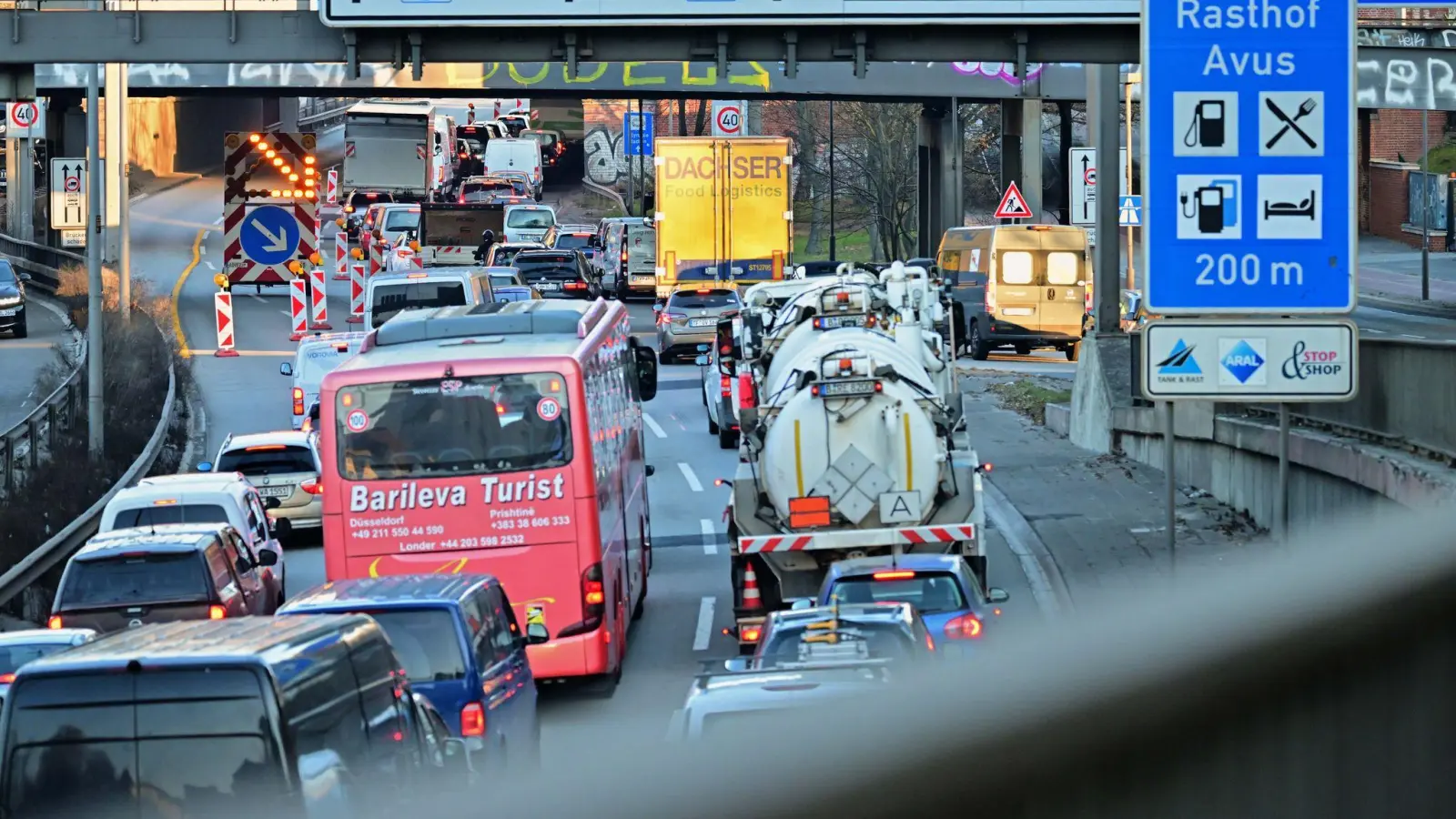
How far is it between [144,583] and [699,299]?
25.6 m

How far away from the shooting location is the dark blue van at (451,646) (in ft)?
39.3

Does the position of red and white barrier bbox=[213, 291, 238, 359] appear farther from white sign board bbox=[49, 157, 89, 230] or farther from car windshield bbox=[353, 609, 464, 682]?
car windshield bbox=[353, 609, 464, 682]

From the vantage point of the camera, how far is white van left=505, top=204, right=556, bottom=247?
2436 inches

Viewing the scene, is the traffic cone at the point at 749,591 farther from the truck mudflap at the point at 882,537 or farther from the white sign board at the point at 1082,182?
the white sign board at the point at 1082,182

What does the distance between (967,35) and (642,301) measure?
32934 mm

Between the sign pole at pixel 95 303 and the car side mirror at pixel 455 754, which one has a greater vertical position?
the sign pole at pixel 95 303

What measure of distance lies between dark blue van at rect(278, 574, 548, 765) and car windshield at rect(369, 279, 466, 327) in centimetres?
1976

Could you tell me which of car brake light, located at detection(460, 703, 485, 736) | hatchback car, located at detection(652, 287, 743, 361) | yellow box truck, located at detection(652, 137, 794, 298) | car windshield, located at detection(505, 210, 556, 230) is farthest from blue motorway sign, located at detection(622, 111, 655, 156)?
car brake light, located at detection(460, 703, 485, 736)

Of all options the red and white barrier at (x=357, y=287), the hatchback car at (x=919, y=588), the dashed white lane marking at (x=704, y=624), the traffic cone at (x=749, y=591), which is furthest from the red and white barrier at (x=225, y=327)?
the hatchback car at (x=919, y=588)

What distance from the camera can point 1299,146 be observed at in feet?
33.9

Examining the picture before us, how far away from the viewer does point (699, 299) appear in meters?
42.0

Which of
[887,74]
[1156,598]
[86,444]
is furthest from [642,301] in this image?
[1156,598]

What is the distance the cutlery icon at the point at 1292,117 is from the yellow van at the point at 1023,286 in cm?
3116

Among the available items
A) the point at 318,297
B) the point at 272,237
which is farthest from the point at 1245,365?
the point at 318,297
